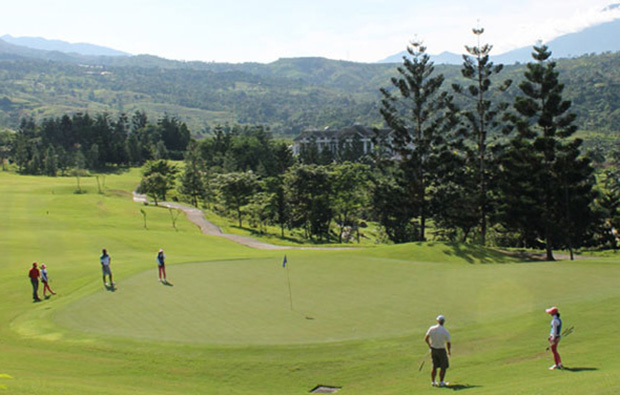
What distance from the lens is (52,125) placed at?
162 m

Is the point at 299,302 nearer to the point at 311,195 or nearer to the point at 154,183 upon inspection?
the point at 311,195

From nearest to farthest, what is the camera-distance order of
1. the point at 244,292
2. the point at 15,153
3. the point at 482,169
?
the point at 244,292 → the point at 482,169 → the point at 15,153

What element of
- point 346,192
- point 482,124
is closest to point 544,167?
point 482,124

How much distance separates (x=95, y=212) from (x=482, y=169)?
1932 inches

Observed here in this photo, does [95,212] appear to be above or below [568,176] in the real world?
below

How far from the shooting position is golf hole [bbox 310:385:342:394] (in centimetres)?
1360

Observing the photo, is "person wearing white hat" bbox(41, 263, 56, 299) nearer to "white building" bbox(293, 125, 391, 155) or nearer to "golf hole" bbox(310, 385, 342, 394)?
"golf hole" bbox(310, 385, 342, 394)

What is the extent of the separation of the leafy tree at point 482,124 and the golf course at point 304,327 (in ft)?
78.1

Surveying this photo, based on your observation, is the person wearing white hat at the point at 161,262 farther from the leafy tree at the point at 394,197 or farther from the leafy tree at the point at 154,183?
the leafy tree at the point at 154,183

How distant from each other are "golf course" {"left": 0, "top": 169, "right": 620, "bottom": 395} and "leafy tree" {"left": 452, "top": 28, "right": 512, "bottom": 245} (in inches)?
937

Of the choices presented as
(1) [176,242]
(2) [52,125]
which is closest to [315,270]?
(1) [176,242]

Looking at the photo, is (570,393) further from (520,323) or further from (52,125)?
(52,125)

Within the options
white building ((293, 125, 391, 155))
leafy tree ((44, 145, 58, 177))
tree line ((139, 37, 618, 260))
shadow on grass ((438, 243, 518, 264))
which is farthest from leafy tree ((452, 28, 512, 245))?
leafy tree ((44, 145, 58, 177))

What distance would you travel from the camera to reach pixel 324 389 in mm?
13773
